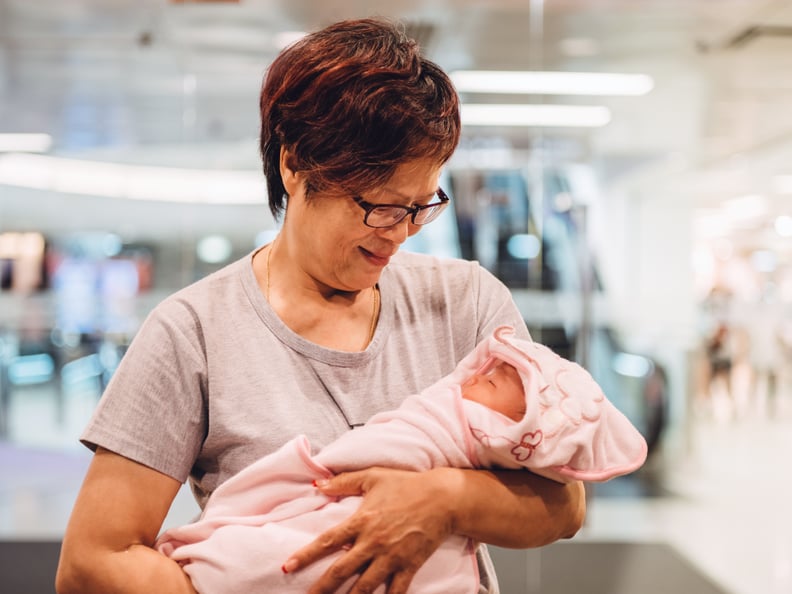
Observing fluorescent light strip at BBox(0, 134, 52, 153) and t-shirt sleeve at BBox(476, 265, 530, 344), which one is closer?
t-shirt sleeve at BBox(476, 265, 530, 344)

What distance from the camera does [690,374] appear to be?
14.5 ft

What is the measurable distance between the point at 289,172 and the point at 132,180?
4005 millimetres

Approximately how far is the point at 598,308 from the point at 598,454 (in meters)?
3.62

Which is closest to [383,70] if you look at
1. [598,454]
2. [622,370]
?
[598,454]

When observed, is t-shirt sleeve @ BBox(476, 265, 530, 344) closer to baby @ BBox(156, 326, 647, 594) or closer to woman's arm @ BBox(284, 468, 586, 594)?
baby @ BBox(156, 326, 647, 594)

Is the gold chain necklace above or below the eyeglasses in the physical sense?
below

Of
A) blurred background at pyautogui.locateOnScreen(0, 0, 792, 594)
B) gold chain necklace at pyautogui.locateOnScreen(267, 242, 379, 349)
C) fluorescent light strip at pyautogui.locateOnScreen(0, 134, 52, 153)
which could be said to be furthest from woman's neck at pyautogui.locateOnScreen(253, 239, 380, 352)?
fluorescent light strip at pyautogui.locateOnScreen(0, 134, 52, 153)

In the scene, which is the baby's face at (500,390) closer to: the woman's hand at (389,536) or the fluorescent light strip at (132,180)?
the woman's hand at (389,536)

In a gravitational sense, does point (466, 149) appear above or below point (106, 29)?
below

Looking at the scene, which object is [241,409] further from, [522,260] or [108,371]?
[108,371]

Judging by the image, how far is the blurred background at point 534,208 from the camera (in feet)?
13.7

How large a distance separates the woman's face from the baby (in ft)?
0.68

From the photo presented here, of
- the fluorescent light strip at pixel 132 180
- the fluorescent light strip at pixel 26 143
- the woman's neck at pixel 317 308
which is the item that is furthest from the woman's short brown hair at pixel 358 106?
the fluorescent light strip at pixel 26 143

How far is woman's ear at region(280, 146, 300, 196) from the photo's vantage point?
3.34 feet
